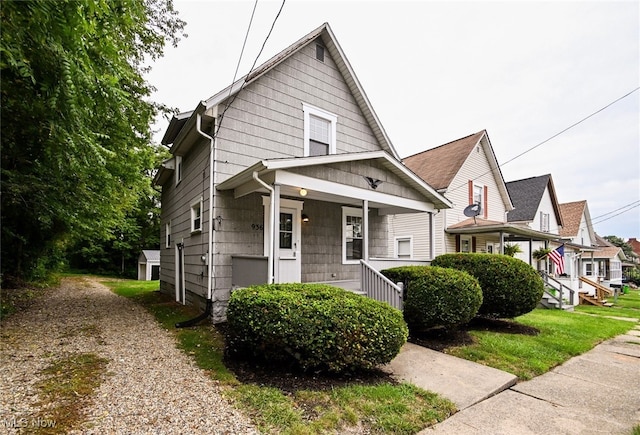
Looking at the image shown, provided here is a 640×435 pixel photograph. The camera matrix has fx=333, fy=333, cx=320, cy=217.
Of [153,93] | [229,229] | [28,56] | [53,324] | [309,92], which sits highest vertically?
[153,93]

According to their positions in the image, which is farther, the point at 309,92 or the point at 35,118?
the point at 309,92

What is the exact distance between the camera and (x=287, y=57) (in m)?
8.90

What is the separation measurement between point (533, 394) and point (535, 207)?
19070mm

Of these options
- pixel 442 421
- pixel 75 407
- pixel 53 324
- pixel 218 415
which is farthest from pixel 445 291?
pixel 53 324

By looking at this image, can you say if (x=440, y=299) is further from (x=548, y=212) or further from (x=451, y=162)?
(x=548, y=212)

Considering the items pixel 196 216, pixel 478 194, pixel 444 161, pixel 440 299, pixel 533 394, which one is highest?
pixel 444 161

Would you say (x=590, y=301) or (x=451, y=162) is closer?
(x=451, y=162)

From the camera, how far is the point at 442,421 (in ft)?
11.4

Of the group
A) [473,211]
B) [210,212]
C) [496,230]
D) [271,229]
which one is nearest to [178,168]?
[210,212]

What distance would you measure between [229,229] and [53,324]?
4.24 metres

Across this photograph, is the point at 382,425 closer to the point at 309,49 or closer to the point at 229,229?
the point at 229,229

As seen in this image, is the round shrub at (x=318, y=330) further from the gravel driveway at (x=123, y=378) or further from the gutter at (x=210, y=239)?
the gutter at (x=210, y=239)

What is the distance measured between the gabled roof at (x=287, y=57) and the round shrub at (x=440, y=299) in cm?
579

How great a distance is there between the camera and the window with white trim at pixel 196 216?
8.59m
